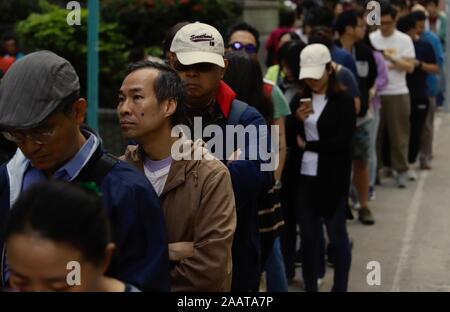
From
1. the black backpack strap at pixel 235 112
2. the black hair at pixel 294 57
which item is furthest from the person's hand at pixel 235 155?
the black hair at pixel 294 57

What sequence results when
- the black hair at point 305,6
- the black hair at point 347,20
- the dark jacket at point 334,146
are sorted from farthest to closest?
the black hair at point 305,6
the black hair at point 347,20
the dark jacket at point 334,146

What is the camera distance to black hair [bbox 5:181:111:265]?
2.30 meters

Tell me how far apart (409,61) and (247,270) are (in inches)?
259

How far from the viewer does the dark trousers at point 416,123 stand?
11094 millimetres

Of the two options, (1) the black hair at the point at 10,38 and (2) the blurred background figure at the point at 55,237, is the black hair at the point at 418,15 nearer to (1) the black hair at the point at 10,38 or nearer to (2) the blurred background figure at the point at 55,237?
(1) the black hair at the point at 10,38

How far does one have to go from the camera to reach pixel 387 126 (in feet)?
35.2

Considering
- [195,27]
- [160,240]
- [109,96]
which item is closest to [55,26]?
[109,96]

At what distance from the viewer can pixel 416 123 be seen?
36.7ft

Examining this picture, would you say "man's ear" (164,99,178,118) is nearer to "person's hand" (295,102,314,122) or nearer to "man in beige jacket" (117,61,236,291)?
"man in beige jacket" (117,61,236,291)

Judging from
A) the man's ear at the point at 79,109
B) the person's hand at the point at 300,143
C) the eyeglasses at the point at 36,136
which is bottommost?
the person's hand at the point at 300,143

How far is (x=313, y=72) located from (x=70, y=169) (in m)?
4.03

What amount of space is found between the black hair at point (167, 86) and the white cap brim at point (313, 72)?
3113 millimetres
